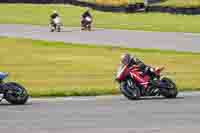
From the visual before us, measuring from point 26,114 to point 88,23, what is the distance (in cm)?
3810

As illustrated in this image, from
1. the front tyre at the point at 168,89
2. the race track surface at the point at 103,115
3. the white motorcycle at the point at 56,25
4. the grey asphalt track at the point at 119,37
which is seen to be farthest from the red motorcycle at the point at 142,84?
the white motorcycle at the point at 56,25

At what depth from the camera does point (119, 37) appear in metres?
46.6

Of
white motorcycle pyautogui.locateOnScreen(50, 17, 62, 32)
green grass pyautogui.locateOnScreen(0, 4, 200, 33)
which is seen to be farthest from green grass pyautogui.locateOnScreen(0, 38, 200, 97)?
green grass pyautogui.locateOnScreen(0, 4, 200, 33)

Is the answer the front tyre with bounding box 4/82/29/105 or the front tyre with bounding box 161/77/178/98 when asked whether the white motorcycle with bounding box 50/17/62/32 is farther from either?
the front tyre with bounding box 4/82/29/105

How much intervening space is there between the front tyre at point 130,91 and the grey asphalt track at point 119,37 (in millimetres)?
17431

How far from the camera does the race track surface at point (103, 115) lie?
1402 cm

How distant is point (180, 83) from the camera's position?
78.9 feet

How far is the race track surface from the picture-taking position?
46.0 ft

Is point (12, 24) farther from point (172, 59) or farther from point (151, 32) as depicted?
point (172, 59)

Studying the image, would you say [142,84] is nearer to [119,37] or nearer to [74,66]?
[74,66]

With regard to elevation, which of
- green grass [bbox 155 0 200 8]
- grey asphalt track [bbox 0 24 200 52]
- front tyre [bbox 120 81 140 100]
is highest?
green grass [bbox 155 0 200 8]

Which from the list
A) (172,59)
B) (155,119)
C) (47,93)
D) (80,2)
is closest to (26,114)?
(155,119)

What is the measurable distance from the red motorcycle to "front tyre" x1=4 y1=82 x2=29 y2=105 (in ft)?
9.57

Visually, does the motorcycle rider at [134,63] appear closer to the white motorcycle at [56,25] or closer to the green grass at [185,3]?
the white motorcycle at [56,25]
